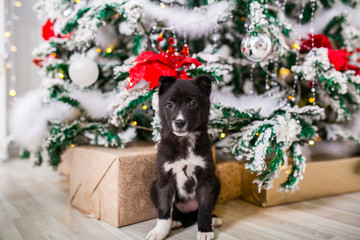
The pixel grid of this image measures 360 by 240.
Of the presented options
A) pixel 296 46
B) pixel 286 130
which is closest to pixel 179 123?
pixel 286 130

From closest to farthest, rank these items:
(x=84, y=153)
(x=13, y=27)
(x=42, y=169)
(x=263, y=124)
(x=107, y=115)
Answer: (x=263, y=124) < (x=84, y=153) < (x=107, y=115) < (x=42, y=169) < (x=13, y=27)

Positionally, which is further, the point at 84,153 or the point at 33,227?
the point at 84,153

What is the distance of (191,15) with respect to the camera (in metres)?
1.97

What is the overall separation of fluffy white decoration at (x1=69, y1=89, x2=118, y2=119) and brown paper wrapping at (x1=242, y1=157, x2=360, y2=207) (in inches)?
45.8

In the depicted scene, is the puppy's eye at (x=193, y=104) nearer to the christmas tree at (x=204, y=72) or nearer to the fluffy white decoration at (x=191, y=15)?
the christmas tree at (x=204, y=72)

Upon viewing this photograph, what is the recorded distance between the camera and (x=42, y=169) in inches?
121

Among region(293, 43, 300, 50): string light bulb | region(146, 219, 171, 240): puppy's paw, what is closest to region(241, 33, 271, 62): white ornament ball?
region(293, 43, 300, 50): string light bulb

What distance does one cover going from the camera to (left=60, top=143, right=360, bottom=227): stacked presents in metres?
1.62

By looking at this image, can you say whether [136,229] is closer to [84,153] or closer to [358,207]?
[84,153]

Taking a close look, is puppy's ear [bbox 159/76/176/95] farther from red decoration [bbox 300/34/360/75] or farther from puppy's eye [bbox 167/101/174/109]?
red decoration [bbox 300/34/360/75]

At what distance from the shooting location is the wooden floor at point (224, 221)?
1501mm

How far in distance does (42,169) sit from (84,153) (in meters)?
1.53

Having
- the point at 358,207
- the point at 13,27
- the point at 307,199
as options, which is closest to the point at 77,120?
the point at 307,199

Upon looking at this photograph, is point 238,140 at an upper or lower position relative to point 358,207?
upper
